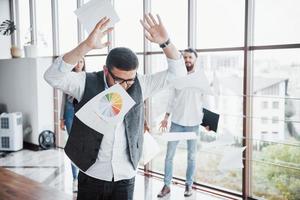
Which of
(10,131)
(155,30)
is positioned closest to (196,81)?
(155,30)

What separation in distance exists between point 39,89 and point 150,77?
4320 mm

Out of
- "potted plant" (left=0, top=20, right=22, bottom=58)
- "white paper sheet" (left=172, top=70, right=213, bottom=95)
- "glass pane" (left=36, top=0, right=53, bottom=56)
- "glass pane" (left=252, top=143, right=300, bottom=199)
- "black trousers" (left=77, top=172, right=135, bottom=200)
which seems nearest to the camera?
"black trousers" (left=77, top=172, right=135, bottom=200)

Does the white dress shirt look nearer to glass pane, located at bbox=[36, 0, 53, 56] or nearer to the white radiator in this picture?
the white radiator

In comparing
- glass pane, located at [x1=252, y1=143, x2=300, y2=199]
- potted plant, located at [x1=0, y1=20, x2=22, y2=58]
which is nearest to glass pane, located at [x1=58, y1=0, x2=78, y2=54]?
potted plant, located at [x1=0, y1=20, x2=22, y2=58]

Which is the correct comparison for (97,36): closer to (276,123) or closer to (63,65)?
(63,65)

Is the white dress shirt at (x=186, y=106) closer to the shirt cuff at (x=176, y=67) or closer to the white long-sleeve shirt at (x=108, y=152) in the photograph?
the shirt cuff at (x=176, y=67)

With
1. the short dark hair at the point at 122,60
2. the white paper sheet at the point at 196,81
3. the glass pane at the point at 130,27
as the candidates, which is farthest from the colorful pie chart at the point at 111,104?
the glass pane at the point at 130,27

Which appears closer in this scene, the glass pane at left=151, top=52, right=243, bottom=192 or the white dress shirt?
the white dress shirt

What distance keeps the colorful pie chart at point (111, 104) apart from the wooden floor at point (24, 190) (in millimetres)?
2188

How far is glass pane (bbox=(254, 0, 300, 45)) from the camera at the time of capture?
292cm

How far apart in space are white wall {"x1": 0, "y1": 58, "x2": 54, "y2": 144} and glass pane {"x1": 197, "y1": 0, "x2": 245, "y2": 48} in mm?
2996

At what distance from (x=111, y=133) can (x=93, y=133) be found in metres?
0.07

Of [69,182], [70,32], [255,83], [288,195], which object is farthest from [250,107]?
A: [70,32]

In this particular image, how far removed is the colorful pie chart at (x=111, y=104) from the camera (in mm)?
1424
